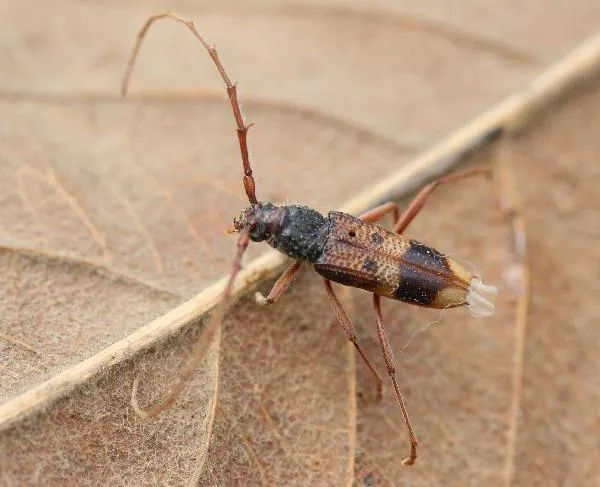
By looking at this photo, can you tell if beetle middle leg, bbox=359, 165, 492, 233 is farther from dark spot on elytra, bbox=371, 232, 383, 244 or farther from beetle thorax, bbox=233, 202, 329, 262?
beetle thorax, bbox=233, 202, 329, 262

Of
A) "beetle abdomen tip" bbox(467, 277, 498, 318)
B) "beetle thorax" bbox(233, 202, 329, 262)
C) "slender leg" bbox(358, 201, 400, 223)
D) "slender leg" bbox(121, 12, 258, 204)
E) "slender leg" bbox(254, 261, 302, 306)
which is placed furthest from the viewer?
"slender leg" bbox(358, 201, 400, 223)

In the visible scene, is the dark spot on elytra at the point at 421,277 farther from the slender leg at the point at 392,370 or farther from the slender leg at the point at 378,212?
the slender leg at the point at 378,212

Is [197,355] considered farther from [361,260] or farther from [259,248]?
[361,260]

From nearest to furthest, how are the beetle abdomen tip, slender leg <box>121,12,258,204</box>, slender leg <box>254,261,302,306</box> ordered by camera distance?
slender leg <box>121,12,258,204</box>, slender leg <box>254,261,302,306</box>, the beetle abdomen tip

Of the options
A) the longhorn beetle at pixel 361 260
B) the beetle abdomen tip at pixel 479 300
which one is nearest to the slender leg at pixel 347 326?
the longhorn beetle at pixel 361 260

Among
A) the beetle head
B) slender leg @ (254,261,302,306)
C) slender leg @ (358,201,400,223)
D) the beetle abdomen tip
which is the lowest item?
slender leg @ (254,261,302,306)

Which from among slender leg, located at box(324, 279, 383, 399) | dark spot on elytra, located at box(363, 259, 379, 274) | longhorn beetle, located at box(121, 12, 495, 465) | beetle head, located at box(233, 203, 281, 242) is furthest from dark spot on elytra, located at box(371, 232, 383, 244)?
beetle head, located at box(233, 203, 281, 242)

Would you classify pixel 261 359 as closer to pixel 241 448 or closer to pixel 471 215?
pixel 241 448

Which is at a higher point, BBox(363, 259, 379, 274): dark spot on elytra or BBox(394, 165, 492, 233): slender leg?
BBox(394, 165, 492, 233): slender leg

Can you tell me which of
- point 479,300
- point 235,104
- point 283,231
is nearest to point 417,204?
point 479,300
